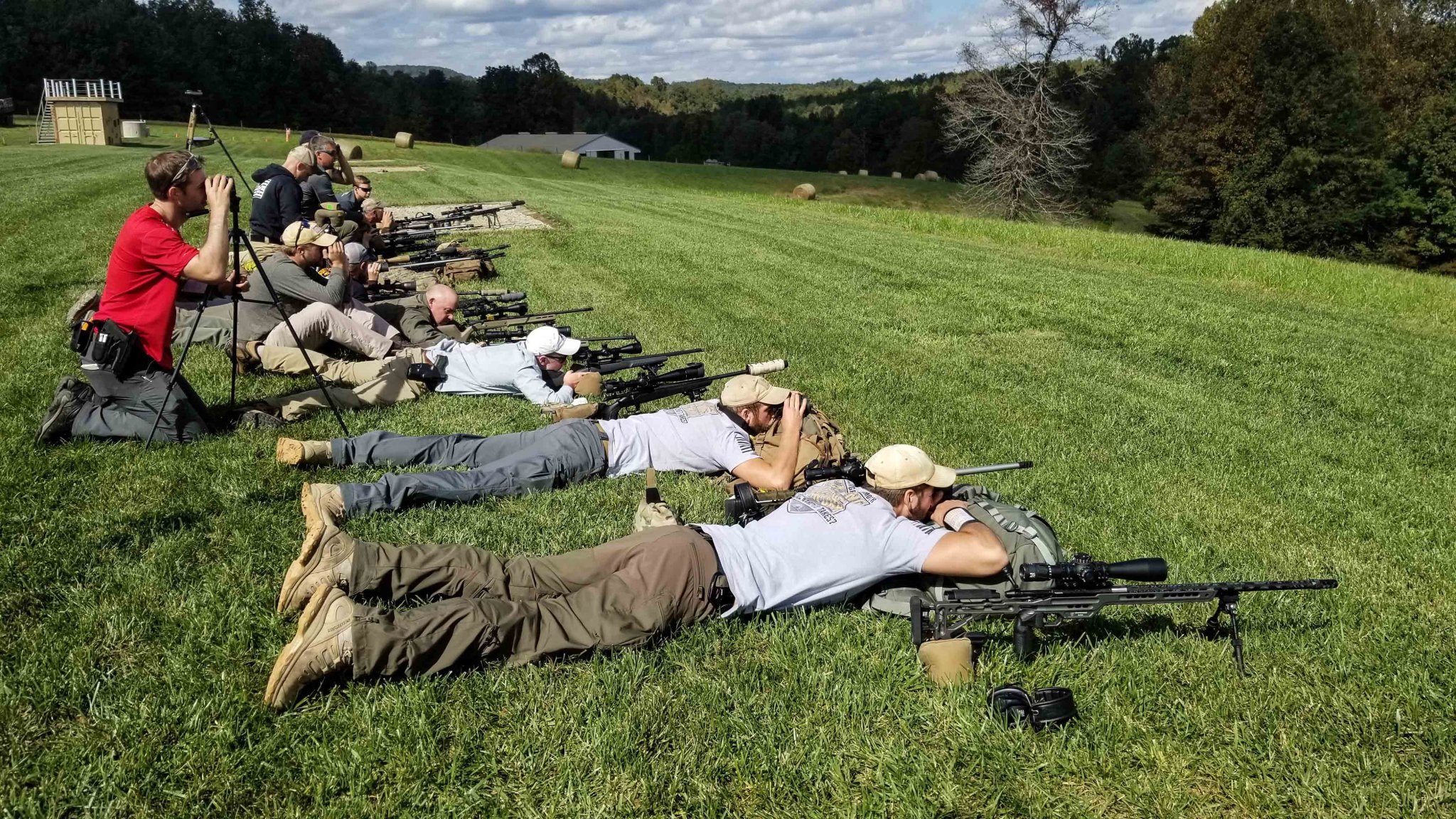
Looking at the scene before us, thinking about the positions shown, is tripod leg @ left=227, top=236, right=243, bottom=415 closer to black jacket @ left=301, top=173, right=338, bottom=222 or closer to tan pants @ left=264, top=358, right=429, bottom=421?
tan pants @ left=264, top=358, right=429, bottom=421

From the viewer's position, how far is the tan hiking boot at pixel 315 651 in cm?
409

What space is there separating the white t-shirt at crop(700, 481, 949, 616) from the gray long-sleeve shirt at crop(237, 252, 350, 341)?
728 centimetres

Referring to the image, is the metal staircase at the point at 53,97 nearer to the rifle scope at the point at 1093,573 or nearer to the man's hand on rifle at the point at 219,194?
the man's hand on rifle at the point at 219,194

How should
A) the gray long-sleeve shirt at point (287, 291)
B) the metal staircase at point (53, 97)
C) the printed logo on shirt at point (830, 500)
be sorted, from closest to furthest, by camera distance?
the printed logo on shirt at point (830, 500) < the gray long-sleeve shirt at point (287, 291) < the metal staircase at point (53, 97)

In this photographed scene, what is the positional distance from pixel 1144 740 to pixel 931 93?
121m

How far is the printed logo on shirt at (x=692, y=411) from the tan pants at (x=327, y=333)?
14.4ft

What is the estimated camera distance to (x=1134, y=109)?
89438 mm

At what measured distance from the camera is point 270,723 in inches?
160

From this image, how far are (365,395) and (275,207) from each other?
5.08 metres

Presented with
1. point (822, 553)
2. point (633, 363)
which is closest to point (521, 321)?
point (633, 363)

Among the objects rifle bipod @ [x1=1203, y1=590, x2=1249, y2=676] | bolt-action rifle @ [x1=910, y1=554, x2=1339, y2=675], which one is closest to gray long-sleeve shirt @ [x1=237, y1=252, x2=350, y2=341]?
bolt-action rifle @ [x1=910, y1=554, x2=1339, y2=675]

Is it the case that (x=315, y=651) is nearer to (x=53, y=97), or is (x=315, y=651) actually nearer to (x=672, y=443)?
(x=672, y=443)

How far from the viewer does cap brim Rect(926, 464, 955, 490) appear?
5430 millimetres

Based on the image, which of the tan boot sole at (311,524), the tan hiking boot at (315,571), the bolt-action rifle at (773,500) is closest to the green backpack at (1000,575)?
the bolt-action rifle at (773,500)
